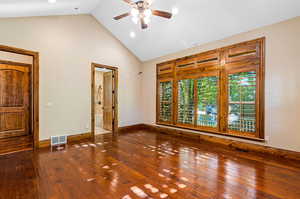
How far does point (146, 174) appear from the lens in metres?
2.61

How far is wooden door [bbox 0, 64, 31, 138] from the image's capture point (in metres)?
4.93

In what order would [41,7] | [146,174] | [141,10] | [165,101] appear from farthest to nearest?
[165,101] < [41,7] < [141,10] < [146,174]

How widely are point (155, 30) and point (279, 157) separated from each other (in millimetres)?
4622

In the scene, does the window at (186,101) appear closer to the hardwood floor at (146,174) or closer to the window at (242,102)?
the window at (242,102)

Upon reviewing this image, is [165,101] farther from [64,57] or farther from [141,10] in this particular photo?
[64,57]

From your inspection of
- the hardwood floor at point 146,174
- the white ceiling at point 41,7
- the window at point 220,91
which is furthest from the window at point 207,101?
the white ceiling at point 41,7

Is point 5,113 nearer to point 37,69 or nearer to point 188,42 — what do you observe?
point 37,69

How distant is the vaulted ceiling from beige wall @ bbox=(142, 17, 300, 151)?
0.28 m

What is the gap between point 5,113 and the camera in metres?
4.97

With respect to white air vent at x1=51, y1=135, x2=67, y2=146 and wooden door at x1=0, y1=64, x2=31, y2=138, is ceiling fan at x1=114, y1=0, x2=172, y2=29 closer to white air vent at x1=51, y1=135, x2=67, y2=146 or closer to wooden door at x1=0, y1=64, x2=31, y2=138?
white air vent at x1=51, y1=135, x2=67, y2=146

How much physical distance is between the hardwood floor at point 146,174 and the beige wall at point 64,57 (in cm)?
110

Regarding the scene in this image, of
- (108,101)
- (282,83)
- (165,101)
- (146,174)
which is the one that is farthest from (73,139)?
(282,83)

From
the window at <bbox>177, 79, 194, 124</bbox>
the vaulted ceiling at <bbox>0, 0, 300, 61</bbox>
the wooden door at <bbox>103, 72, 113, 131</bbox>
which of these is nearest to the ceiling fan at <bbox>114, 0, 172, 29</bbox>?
the vaulted ceiling at <bbox>0, 0, 300, 61</bbox>

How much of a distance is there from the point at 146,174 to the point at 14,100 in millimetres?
5308
